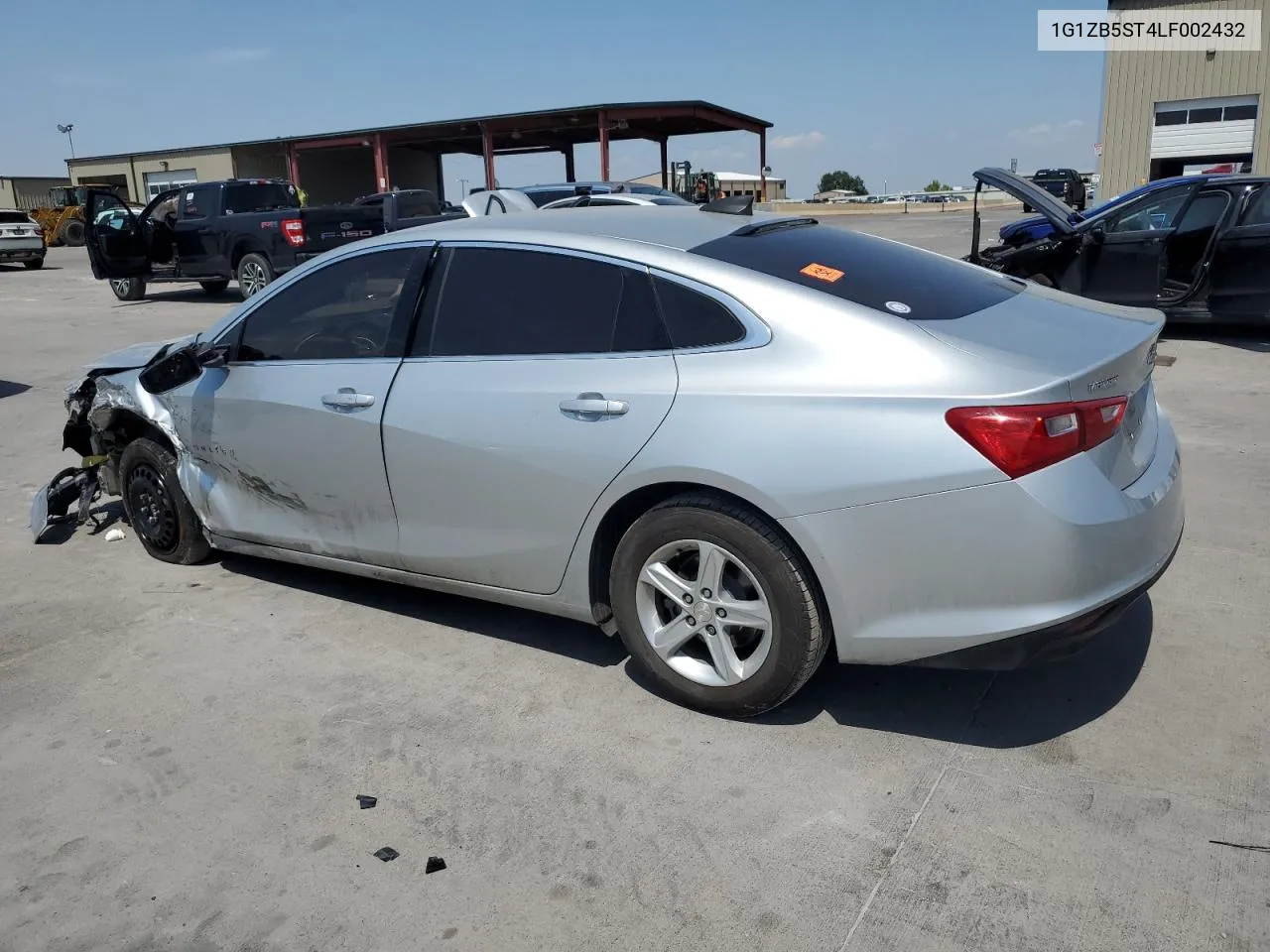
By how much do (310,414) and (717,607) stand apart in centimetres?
189

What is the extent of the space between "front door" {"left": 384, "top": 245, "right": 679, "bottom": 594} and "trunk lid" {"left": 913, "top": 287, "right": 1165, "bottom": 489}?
98cm

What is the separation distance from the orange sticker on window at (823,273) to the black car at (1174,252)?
6.26 metres

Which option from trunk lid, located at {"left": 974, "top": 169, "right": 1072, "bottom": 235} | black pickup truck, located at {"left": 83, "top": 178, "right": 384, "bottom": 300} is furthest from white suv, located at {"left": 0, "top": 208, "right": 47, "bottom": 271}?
trunk lid, located at {"left": 974, "top": 169, "right": 1072, "bottom": 235}

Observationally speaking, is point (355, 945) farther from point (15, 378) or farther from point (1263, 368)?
point (15, 378)

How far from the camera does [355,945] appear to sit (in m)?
2.56

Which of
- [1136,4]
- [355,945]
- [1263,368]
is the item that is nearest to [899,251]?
[355,945]

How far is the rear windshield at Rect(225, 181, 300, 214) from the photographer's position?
653 inches

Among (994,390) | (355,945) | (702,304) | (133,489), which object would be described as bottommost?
(355,945)

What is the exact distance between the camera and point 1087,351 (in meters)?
3.18

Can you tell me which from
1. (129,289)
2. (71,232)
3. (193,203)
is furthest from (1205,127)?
(71,232)

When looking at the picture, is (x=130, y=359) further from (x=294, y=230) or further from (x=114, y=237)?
(x=114, y=237)

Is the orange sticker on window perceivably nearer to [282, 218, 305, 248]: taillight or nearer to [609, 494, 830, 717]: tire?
[609, 494, 830, 717]: tire

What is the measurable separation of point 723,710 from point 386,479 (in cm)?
155

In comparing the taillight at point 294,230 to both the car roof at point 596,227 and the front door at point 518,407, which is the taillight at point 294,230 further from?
the front door at point 518,407
